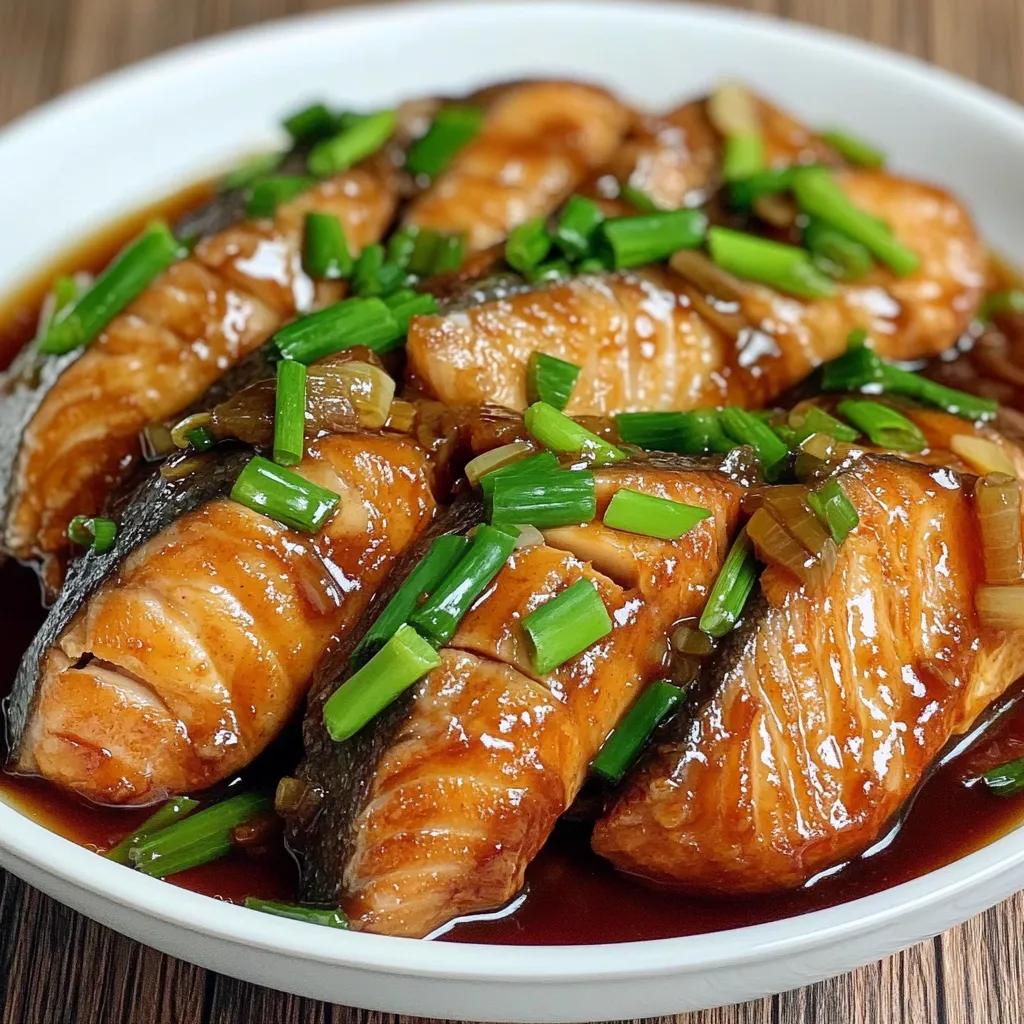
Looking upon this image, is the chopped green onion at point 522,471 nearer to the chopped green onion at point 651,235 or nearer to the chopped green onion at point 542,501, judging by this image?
the chopped green onion at point 542,501

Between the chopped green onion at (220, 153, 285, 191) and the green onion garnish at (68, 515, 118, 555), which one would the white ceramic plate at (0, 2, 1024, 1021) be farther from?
the green onion garnish at (68, 515, 118, 555)

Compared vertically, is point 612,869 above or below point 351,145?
below

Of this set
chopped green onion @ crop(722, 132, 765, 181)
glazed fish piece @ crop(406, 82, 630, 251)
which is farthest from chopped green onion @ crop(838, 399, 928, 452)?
glazed fish piece @ crop(406, 82, 630, 251)

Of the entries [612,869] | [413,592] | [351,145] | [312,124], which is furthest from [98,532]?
[312,124]

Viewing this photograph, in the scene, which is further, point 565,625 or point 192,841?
point 192,841

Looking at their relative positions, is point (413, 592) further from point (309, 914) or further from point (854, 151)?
point (854, 151)

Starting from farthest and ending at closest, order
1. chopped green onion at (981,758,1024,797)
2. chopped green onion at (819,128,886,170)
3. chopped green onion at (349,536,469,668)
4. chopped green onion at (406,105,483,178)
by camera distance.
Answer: chopped green onion at (819,128,886,170) → chopped green onion at (406,105,483,178) → chopped green onion at (981,758,1024,797) → chopped green onion at (349,536,469,668)

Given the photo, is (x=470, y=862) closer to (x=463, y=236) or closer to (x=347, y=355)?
(x=347, y=355)
